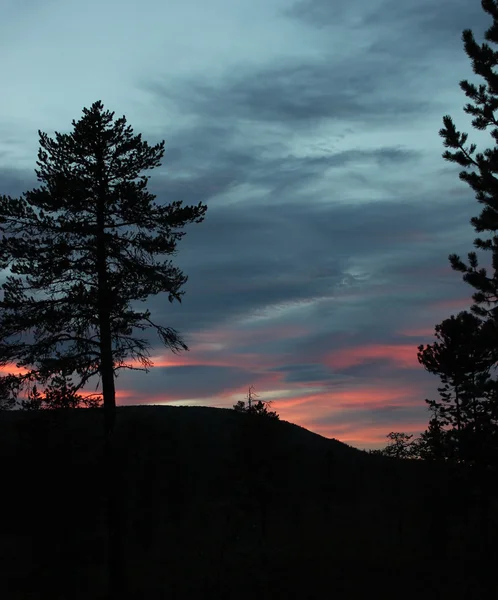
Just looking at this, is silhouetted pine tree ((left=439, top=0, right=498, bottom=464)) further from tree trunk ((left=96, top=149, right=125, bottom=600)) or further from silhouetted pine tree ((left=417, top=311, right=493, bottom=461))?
tree trunk ((left=96, top=149, right=125, bottom=600))

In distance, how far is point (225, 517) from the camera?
45.1 metres

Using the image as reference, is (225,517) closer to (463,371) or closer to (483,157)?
(463,371)

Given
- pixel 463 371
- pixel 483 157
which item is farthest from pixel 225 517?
pixel 483 157

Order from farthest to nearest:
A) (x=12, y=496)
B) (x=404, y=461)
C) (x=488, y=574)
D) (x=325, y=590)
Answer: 1. (x=404, y=461)
2. (x=12, y=496)
3. (x=488, y=574)
4. (x=325, y=590)

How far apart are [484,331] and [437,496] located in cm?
1877

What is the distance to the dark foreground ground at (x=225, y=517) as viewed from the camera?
89.0 feet

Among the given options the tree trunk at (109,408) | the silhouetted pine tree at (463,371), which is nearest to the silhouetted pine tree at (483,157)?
the silhouetted pine tree at (463,371)

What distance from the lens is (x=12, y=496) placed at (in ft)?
141

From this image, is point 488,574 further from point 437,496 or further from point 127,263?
point 127,263

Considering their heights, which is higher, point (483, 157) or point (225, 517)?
point (483, 157)

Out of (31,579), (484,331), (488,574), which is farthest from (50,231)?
(488,574)

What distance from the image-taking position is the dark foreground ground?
27.1 meters

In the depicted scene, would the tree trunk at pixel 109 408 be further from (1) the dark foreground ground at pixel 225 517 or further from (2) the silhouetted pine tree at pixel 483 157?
(2) the silhouetted pine tree at pixel 483 157

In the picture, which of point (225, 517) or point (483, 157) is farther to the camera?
point (225, 517)
